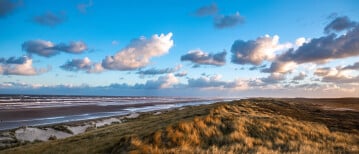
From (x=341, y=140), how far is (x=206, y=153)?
10374 mm

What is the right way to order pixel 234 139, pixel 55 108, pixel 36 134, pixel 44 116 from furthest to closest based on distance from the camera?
pixel 55 108 < pixel 44 116 < pixel 36 134 < pixel 234 139

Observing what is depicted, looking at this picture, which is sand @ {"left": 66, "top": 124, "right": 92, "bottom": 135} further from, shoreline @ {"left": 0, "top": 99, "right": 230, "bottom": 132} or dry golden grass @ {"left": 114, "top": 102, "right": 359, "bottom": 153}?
dry golden grass @ {"left": 114, "top": 102, "right": 359, "bottom": 153}

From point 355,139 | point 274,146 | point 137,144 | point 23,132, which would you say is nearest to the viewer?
point 137,144

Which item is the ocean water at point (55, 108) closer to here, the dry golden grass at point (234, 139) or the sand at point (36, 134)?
the sand at point (36, 134)

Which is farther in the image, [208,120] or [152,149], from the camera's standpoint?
[208,120]

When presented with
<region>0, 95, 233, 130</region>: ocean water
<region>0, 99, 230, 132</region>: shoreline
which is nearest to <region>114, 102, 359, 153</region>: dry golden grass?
<region>0, 99, 230, 132</region>: shoreline

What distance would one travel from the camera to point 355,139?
18.8m

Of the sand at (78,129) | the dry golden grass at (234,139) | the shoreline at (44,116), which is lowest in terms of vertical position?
the sand at (78,129)

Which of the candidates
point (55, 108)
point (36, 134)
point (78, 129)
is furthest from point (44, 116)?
point (36, 134)

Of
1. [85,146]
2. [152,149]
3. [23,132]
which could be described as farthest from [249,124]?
[23,132]

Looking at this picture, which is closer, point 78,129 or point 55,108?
point 78,129

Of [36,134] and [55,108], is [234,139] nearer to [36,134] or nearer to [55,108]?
[36,134]

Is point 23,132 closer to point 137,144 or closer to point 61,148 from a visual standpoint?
point 61,148

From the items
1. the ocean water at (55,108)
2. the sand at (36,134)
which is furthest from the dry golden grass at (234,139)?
the ocean water at (55,108)
